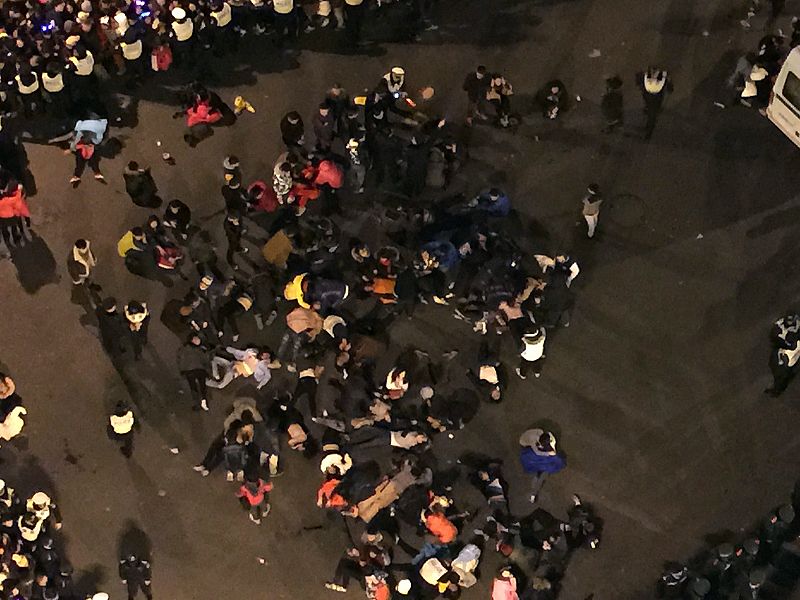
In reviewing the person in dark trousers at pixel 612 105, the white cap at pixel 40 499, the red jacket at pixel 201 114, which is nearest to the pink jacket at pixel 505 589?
the white cap at pixel 40 499

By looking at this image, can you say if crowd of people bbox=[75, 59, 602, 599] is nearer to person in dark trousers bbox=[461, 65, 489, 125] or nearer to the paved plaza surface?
person in dark trousers bbox=[461, 65, 489, 125]

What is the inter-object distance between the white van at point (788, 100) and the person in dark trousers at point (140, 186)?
10728 millimetres

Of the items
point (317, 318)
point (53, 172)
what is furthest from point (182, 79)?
point (317, 318)

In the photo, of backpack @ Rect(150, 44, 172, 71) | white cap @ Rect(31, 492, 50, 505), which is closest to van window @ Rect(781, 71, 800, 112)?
backpack @ Rect(150, 44, 172, 71)

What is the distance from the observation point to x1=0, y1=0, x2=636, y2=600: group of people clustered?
14.5 metres

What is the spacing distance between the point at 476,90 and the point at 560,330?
456 cm

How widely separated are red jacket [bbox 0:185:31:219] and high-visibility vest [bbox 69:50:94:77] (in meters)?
2.28

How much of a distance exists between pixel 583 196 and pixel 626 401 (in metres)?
3.78

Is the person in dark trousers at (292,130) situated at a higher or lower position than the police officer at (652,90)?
lower

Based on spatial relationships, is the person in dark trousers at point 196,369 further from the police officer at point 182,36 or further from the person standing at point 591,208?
the person standing at point 591,208

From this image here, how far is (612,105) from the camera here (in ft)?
58.8

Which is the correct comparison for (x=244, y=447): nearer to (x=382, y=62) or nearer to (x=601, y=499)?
(x=601, y=499)

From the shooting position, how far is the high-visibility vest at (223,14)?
1730 cm

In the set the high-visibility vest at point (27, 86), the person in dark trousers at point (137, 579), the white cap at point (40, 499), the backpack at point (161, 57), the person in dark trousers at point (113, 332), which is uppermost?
the backpack at point (161, 57)
